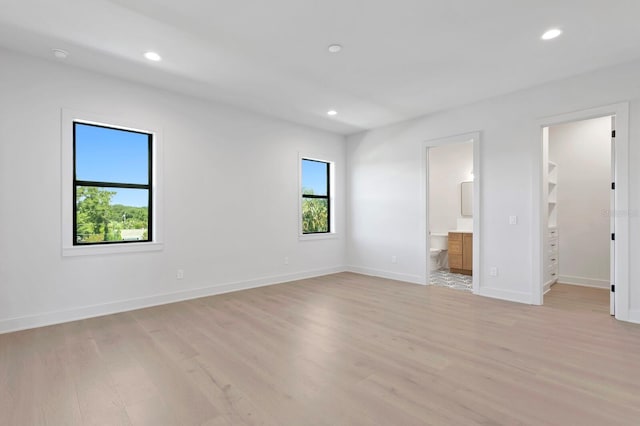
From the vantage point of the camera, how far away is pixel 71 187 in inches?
142

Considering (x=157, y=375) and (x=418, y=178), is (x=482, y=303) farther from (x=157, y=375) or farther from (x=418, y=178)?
(x=157, y=375)

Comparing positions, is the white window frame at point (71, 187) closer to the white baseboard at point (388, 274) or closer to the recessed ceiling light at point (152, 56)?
the recessed ceiling light at point (152, 56)

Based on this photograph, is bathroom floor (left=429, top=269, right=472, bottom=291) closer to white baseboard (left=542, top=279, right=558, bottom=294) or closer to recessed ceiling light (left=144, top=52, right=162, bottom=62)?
white baseboard (left=542, top=279, right=558, bottom=294)

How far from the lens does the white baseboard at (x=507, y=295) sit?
4.22m

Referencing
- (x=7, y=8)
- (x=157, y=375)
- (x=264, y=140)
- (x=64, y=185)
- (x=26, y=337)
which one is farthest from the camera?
(x=264, y=140)

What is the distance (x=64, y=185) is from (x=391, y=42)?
148 inches

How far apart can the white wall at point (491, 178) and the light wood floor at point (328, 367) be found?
0.78 metres

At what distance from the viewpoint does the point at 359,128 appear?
618 cm

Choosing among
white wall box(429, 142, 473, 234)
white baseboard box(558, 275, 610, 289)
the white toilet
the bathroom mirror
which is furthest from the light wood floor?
white wall box(429, 142, 473, 234)

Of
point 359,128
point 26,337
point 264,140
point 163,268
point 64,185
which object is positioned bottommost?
point 26,337

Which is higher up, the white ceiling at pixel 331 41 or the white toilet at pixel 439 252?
the white ceiling at pixel 331 41

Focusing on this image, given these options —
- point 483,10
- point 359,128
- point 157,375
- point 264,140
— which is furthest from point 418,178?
point 157,375

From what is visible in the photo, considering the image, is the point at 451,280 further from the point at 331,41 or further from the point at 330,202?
the point at 331,41

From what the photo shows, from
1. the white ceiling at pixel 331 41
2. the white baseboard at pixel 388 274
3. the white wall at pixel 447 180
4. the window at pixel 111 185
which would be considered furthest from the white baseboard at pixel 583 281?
the window at pixel 111 185
